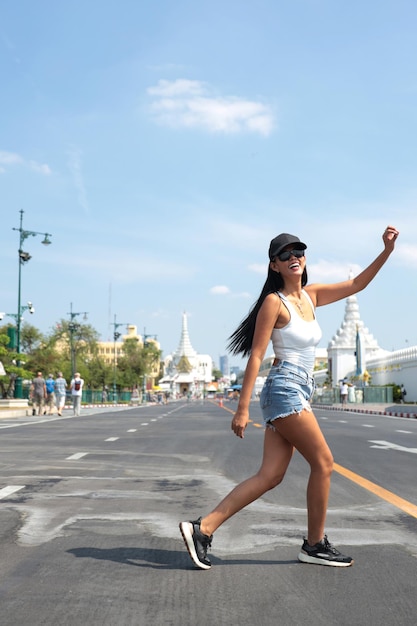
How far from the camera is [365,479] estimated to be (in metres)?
10.1

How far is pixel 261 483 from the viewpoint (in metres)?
5.32

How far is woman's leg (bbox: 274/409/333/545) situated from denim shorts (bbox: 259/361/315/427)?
1.9 inches

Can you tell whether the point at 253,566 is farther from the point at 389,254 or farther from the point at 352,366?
the point at 352,366

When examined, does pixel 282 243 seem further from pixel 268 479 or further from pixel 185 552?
pixel 185 552

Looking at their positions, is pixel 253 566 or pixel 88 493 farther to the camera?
pixel 88 493

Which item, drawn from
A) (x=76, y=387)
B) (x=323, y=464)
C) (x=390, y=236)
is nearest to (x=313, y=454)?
(x=323, y=464)

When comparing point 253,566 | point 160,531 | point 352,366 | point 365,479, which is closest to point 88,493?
point 160,531

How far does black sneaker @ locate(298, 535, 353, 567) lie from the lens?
531cm

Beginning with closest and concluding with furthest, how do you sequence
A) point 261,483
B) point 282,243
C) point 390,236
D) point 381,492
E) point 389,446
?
point 261,483 → point 282,243 → point 390,236 → point 381,492 → point 389,446

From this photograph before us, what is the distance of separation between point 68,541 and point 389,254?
2858 millimetres

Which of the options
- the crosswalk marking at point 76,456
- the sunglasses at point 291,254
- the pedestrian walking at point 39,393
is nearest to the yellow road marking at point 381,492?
the sunglasses at point 291,254

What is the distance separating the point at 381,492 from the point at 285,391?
13.2 feet

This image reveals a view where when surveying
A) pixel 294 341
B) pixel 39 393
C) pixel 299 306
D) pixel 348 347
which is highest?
pixel 348 347

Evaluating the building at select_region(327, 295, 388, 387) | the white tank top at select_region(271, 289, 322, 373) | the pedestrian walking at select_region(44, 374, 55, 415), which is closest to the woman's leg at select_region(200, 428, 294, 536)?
the white tank top at select_region(271, 289, 322, 373)
